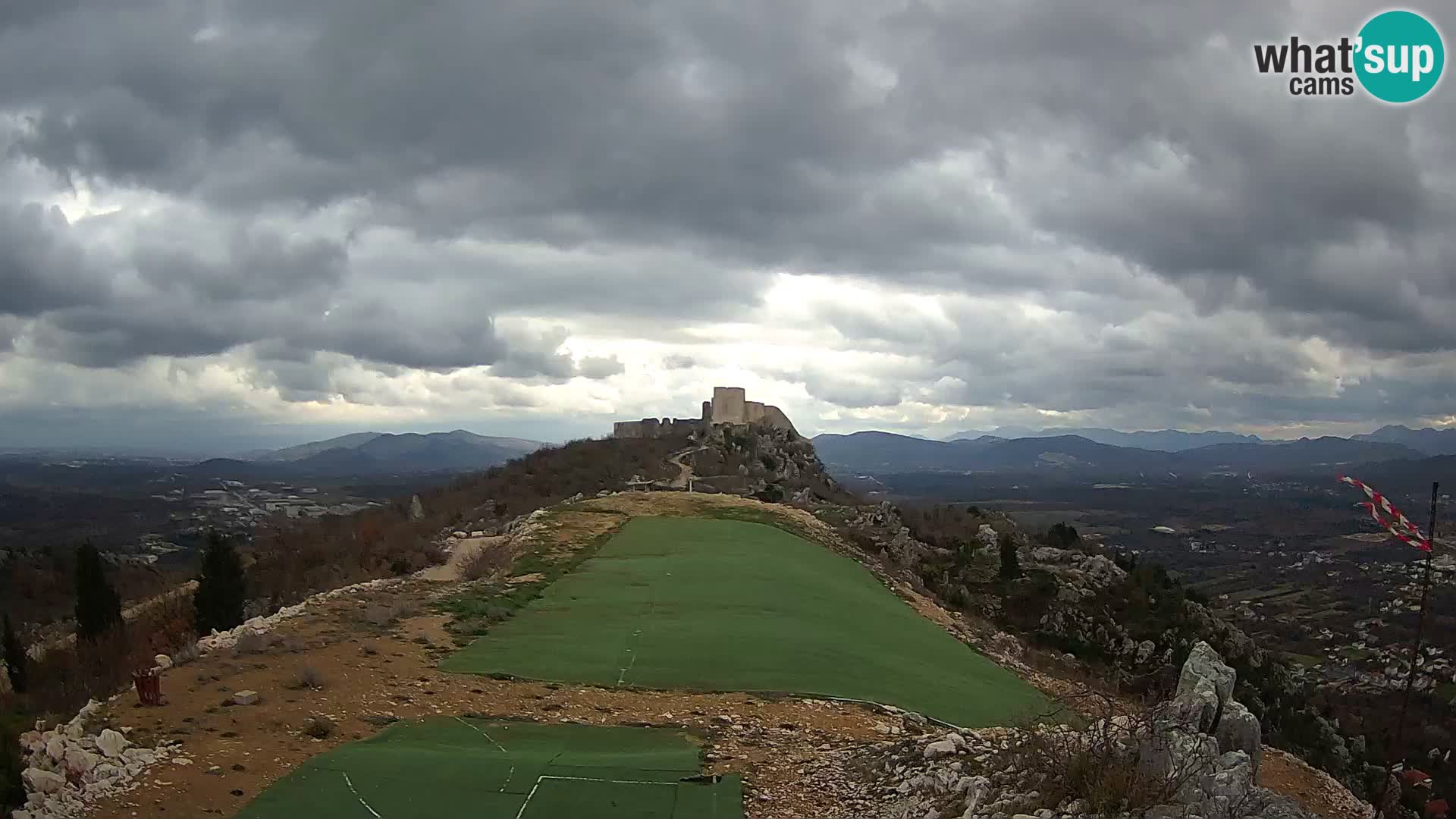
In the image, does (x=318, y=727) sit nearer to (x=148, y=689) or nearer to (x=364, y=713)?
(x=364, y=713)

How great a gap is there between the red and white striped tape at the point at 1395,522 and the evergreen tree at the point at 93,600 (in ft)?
90.2

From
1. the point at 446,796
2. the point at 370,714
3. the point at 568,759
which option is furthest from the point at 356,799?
the point at 370,714

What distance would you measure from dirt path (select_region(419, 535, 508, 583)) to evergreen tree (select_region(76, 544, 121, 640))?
8177mm

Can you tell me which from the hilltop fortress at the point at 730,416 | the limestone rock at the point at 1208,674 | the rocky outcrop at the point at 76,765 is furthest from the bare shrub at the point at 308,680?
the hilltop fortress at the point at 730,416

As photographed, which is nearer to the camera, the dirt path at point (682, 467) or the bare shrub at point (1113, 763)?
the bare shrub at point (1113, 763)

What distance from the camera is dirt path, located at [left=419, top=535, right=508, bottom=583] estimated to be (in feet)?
81.1

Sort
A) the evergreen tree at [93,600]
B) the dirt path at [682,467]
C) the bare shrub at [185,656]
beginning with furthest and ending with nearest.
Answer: the dirt path at [682,467] → the evergreen tree at [93,600] → the bare shrub at [185,656]

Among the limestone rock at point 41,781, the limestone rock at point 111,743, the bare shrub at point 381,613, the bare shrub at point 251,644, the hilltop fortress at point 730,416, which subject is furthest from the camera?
the hilltop fortress at point 730,416

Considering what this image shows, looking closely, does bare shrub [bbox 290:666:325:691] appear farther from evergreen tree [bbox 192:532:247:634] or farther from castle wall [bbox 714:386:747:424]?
castle wall [bbox 714:386:747:424]

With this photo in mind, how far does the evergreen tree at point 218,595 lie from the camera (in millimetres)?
21953

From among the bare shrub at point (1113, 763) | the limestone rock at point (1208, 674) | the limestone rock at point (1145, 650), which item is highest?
the limestone rock at point (1208, 674)

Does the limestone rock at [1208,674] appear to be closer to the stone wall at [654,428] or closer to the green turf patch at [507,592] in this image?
the green turf patch at [507,592]

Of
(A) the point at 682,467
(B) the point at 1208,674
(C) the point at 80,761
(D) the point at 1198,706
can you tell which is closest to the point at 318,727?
(C) the point at 80,761

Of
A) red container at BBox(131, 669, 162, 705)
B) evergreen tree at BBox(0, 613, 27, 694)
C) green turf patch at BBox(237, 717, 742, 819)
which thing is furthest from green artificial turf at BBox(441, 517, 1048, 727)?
evergreen tree at BBox(0, 613, 27, 694)
